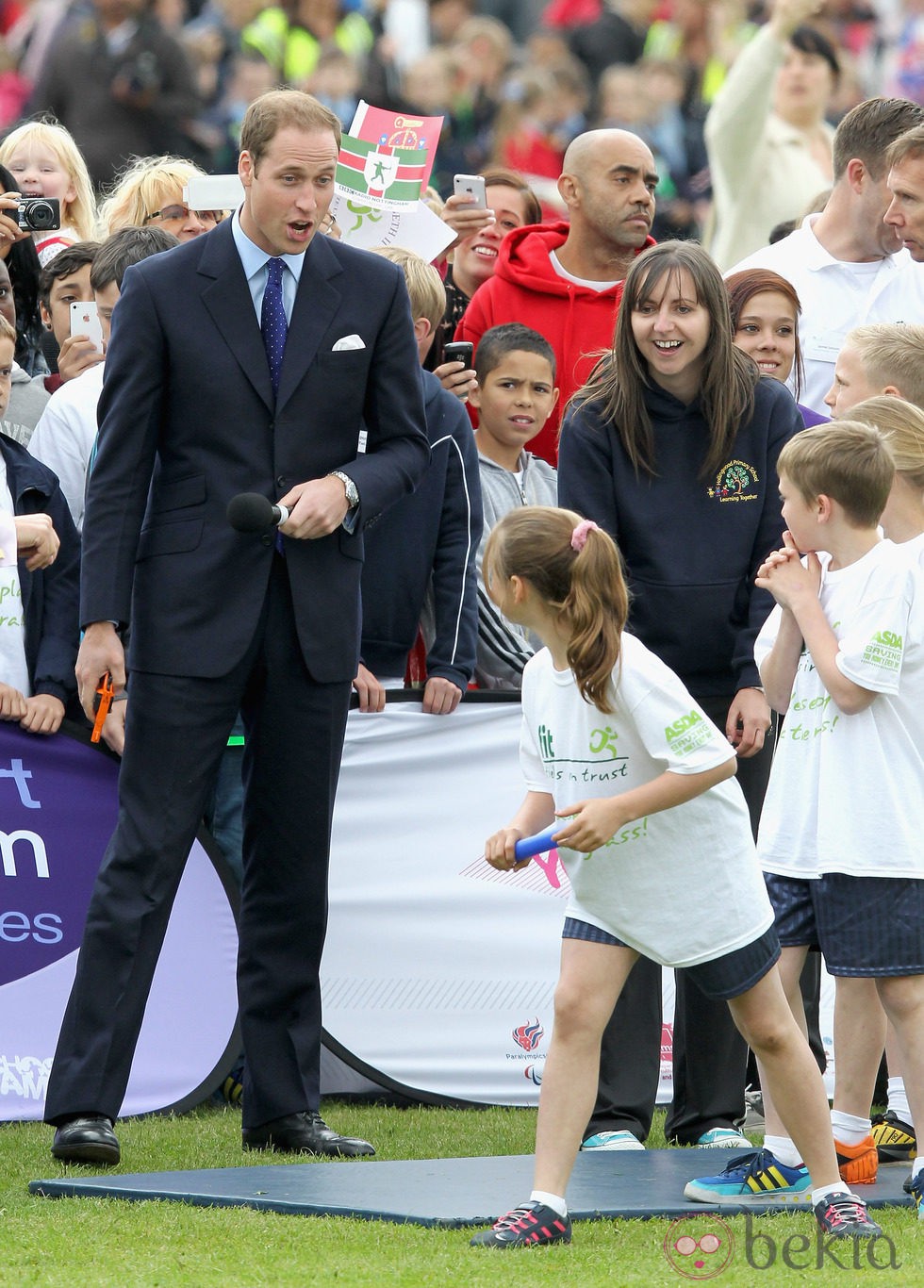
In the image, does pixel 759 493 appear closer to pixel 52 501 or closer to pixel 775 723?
pixel 775 723

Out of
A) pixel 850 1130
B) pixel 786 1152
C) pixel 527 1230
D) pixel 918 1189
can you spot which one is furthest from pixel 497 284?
pixel 527 1230

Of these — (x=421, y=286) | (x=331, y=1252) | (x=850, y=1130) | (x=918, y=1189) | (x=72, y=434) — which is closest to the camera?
(x=331, y=1252)

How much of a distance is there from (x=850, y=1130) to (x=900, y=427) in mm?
1665

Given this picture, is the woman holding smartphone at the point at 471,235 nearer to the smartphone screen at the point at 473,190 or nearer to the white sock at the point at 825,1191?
the smartphone screen at the point at 473,190

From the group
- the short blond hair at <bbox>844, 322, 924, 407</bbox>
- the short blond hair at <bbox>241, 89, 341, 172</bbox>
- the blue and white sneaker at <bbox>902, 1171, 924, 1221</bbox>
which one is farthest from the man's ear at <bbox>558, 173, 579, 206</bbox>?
the blue and white sneaker at <bbox>902, 1171, 924, 1221</bbox>

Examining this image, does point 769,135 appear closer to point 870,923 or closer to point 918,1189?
point 870,923

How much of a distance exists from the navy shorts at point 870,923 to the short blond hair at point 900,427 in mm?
1063

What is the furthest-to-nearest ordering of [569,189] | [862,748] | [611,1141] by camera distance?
[569,189] < [611,1141] < [862,748]

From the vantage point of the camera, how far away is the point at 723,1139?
5.39 metres

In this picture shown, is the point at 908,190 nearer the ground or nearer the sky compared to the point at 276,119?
nearer the sky

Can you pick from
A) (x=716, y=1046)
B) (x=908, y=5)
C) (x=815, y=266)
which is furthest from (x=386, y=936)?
(x=908, y=5)

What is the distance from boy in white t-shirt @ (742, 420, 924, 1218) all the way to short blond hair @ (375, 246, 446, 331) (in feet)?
7.82

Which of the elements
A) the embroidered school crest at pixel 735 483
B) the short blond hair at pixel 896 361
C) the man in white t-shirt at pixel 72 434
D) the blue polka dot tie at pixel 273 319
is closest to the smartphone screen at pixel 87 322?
the man in white t-shirt at pixel 72 434

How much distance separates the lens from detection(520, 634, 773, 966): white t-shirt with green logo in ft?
14.1
